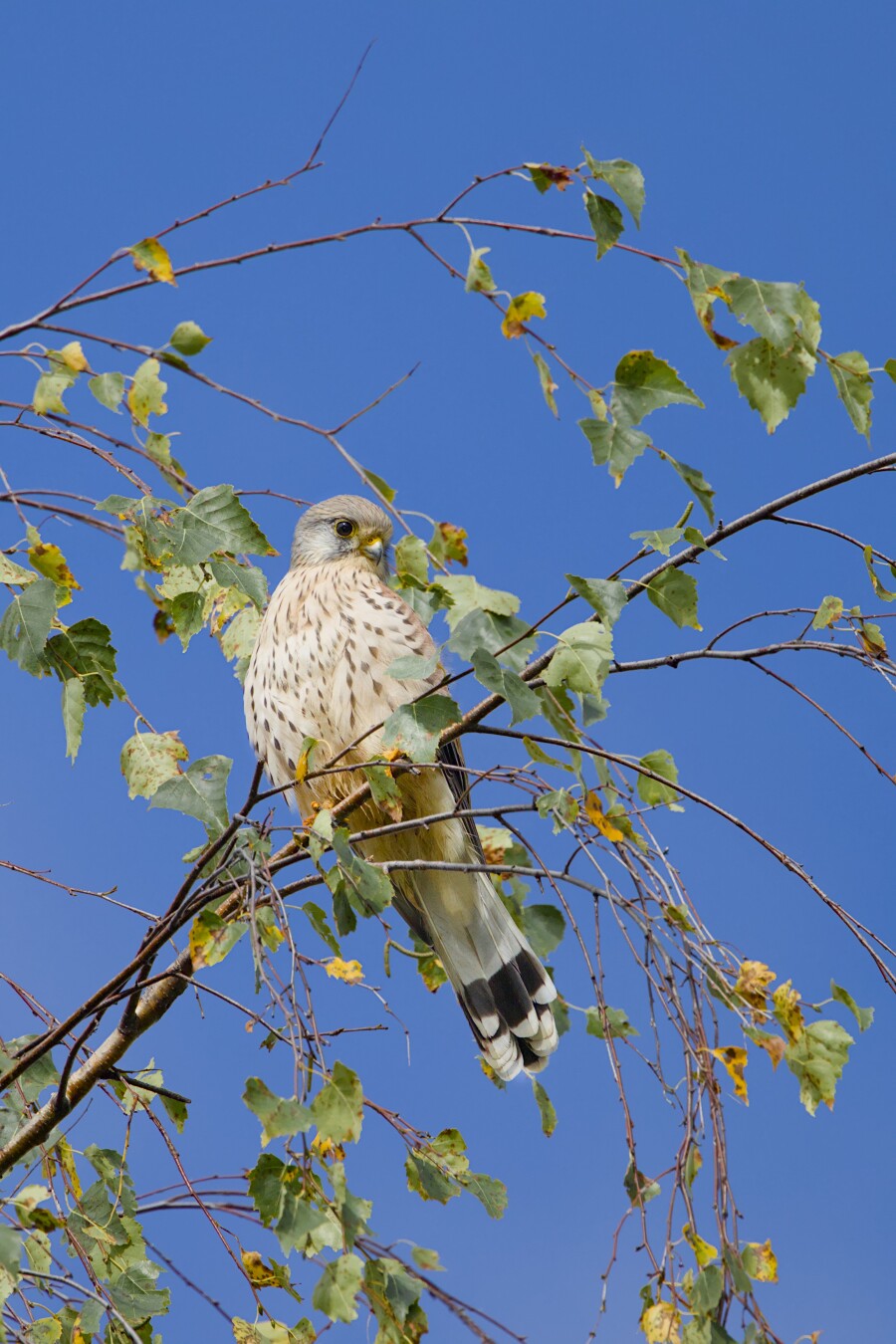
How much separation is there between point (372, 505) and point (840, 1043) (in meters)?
2.69

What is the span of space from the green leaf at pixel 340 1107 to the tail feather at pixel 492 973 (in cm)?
146

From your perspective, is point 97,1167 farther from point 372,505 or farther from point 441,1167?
point 372,505

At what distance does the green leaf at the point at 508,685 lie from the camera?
172 cm

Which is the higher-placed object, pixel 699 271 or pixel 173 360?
pixel 699 271

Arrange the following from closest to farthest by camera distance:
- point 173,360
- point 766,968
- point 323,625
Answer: point 766,968 → point 173,360 → point 323,625

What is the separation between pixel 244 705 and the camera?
3543mm

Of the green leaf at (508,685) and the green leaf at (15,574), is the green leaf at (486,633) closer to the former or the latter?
the green leaf at (508,685)

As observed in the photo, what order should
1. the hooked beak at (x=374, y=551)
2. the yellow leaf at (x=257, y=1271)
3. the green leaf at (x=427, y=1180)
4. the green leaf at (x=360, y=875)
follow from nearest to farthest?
the green leaf at (x=360, y=875), the yellow leaf at (x=257, y=1271), the green leaf at (x=427, y=1180), the hooked beak at (x=374, y=551)

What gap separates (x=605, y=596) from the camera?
1.88 metres

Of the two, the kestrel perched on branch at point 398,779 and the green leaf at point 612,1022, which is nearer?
the green leaf at point 612,1022

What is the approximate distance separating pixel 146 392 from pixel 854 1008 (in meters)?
1.36

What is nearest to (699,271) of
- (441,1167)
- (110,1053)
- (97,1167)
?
(441,1167)

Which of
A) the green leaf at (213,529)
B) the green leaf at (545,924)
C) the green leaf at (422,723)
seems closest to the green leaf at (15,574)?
→ the green leaf at (213,529)

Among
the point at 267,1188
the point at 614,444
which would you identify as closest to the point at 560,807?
the point at 614,444
